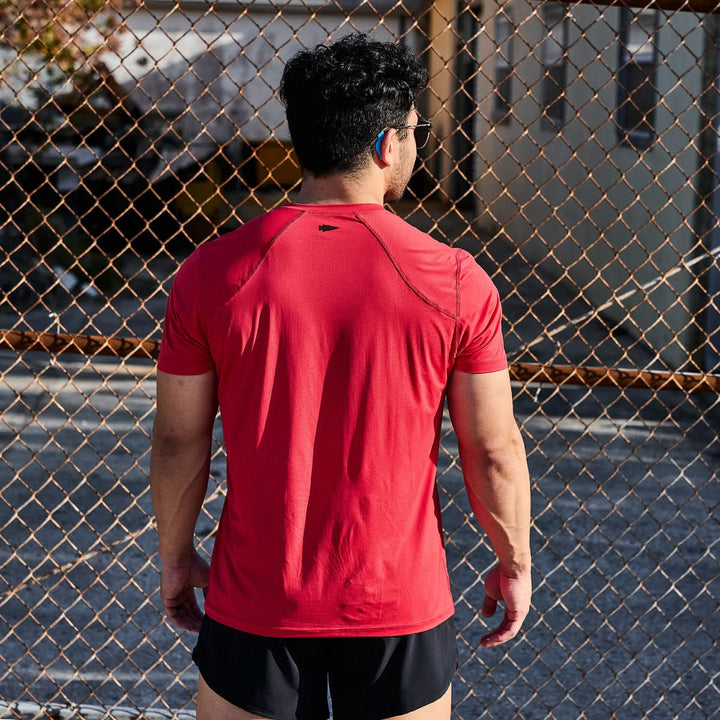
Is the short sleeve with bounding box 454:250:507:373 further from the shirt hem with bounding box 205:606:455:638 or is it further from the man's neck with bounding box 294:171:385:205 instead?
the shirt hem with bounding box 205:606:455:638

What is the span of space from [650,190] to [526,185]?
15.6 feet

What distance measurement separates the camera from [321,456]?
1766mm

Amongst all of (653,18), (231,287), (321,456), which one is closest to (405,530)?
(321,456)

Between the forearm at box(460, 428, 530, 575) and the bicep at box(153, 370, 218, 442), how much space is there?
49 centimetres

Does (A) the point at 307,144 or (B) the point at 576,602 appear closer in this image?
(A) the point at 307,144

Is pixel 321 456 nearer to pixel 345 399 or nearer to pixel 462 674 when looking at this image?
pixel 345 399

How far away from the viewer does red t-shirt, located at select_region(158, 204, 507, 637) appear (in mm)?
1696

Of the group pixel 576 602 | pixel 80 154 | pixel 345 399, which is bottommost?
pixel 576 602

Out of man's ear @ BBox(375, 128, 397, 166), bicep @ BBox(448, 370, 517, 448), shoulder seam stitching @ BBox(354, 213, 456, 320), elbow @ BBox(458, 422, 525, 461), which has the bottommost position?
elbow @ BBox(458, 422, 525, 461)

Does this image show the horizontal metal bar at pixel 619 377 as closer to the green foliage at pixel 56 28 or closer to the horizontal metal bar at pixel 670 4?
the horizontal metal bar at pixel 670 4

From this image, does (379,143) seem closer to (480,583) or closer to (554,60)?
(480,583)

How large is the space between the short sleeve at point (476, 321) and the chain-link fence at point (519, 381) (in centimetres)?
110

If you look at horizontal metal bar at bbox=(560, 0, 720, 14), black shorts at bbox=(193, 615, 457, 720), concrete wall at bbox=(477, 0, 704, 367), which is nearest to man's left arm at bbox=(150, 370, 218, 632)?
black shorts at bbox=(193, 615, 457, 720)

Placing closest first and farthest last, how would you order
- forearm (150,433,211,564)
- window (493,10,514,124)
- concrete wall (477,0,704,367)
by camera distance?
forearm (150,433,211,564) → concrete wall (477,0,704,367) → window (493,10,514,124)
